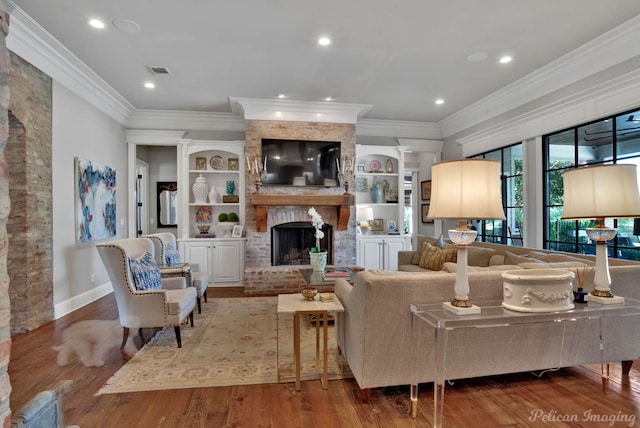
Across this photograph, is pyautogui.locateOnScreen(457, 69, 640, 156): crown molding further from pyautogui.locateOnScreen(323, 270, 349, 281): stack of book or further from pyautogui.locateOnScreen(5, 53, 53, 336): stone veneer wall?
pyautogui.locateOnScreen(5, 53, 53, 336): stone veneer wall

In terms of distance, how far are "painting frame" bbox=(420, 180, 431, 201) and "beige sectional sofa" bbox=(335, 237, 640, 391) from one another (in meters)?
4.28

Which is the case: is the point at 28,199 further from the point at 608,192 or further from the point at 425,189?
the point at 425,189

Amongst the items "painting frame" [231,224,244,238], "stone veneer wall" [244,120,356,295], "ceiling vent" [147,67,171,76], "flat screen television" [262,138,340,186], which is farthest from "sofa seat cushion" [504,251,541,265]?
"ceiling vent" [147,67,171,76]

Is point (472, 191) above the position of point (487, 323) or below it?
above

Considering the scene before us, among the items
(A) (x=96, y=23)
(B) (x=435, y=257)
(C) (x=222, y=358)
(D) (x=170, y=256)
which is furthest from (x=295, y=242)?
(A) (x=96, y=23)

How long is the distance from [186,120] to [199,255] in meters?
2.39

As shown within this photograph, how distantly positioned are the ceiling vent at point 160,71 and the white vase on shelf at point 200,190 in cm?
196

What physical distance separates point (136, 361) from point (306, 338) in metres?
1.46

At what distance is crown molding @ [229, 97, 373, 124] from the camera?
5.17 m

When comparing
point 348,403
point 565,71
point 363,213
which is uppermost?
point 565,71

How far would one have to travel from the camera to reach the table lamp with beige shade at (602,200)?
6.55ft

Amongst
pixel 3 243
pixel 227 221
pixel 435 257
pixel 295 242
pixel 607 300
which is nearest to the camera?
pixel 3 243

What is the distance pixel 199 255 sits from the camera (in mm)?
5430

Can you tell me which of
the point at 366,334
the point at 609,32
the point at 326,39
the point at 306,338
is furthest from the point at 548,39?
the point at 306,338
